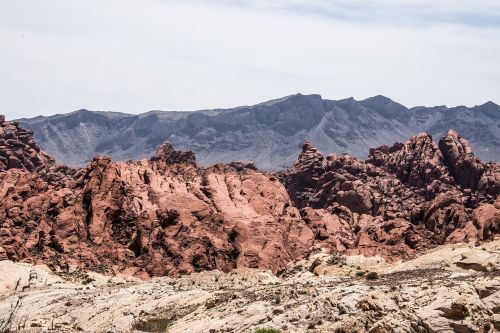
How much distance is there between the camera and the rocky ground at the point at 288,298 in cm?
3503

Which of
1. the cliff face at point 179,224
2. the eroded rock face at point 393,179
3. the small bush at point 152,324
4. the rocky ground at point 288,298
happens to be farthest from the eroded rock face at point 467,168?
the small bush at point 152,324

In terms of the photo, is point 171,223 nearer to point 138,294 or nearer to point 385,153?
point 138,294

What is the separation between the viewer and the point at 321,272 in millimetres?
59250

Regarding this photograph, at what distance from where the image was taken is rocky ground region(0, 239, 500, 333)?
3503cm

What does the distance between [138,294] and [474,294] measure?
26631 mm

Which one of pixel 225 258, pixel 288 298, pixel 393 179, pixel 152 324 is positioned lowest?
pixel 393 179

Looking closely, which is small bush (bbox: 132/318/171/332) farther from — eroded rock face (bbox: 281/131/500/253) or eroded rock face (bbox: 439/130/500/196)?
eroded rock face (bbox: 439/130/500/196)

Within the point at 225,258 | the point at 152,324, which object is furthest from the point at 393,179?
the point at 152,324

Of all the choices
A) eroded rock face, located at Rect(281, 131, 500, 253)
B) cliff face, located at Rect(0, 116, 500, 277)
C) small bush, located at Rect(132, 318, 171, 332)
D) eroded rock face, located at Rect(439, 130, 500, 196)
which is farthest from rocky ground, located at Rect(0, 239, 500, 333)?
eroded rock face, located at Rect(439, 130, 500, 196)

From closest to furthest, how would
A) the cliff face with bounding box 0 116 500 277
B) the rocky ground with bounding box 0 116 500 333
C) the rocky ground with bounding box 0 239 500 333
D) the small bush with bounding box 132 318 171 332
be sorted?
the rocky ground with bounding box 0 239 500 333
the rocky ground with bounding box 0 116 500 333
the small bush with bounding box 132 318 171 332
the cliff face with bounding box 0 116 500 277

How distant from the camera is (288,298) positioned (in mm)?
42031

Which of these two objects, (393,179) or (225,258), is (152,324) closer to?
(225,258)

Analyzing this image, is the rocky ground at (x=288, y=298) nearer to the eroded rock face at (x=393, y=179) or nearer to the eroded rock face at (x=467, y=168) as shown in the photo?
the eroded rock face at (x=393, y=179)

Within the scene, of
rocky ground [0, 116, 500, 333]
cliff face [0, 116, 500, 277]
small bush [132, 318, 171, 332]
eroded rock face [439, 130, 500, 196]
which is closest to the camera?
rocky ground [0, 116, 500, 333]
